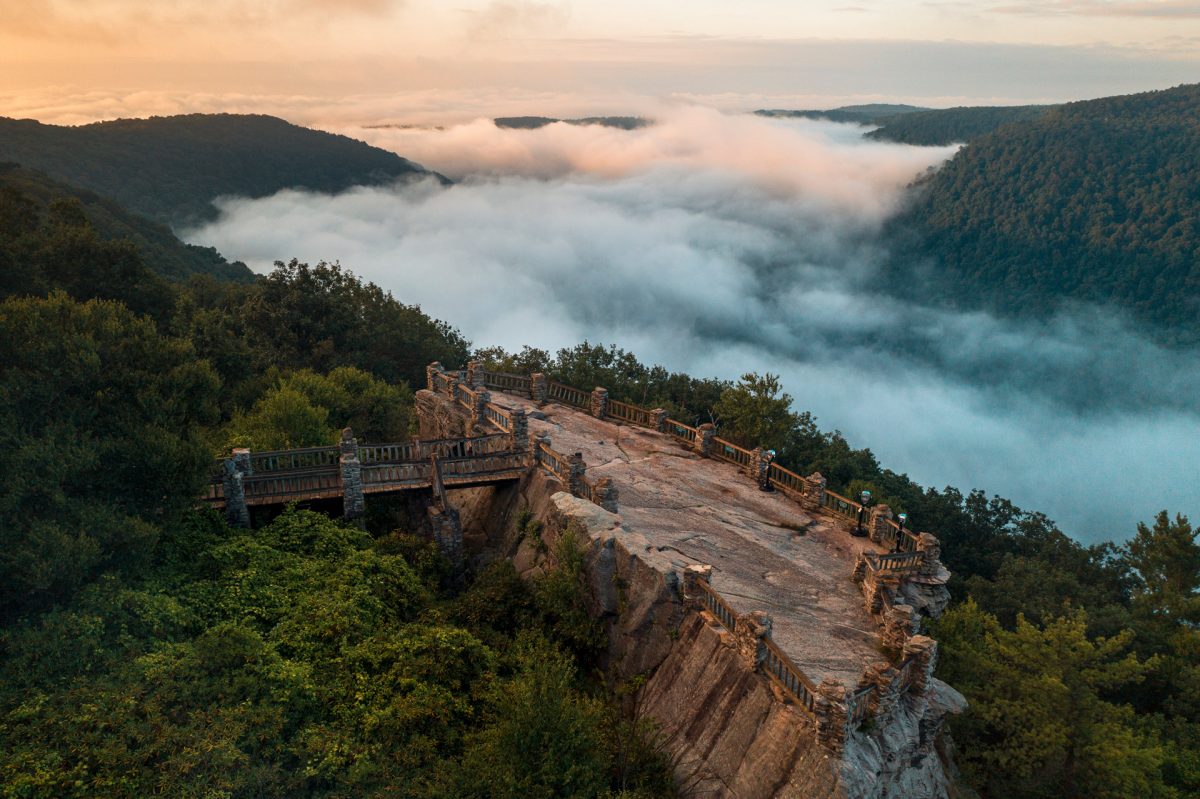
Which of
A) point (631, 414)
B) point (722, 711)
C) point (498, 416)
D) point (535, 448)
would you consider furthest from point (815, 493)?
point (722, 711)

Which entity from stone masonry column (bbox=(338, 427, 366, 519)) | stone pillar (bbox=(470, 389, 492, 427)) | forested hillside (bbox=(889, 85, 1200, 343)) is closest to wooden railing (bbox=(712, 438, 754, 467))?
stone pillar (bbox=(470, 389, 492, 427))

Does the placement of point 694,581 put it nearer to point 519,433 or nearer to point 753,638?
point 753,638

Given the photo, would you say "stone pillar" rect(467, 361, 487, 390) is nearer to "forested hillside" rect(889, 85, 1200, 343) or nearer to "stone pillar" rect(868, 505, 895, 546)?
"stone pillar" rect(868, 505, 895, 546)

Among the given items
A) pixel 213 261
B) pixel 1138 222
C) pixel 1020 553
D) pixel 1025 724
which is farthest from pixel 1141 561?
pixel 1138 222

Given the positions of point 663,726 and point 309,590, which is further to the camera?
point 309,590

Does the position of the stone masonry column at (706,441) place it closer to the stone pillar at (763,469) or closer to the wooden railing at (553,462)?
the stone pillar at (763,469)

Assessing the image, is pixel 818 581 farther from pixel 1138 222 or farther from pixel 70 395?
pixel 1138 222

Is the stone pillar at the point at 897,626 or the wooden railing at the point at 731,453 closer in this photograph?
the stone pillar at the point at 897,626

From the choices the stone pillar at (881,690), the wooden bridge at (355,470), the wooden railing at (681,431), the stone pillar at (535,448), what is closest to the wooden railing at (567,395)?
the wooden railing at (681,431)
